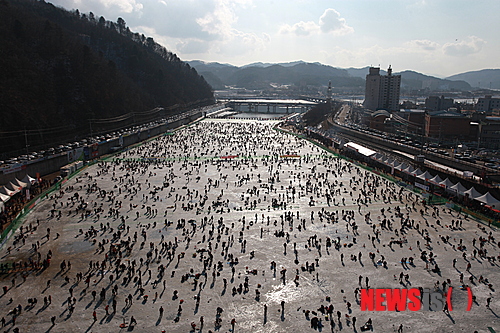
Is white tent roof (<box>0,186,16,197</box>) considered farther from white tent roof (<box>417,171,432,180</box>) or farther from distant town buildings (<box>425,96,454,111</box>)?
distant town buildings (<box>425,96,454,111</box>)

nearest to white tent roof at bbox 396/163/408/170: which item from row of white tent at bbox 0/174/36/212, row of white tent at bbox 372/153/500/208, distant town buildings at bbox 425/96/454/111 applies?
row of white tent at bbox 372/153/500/208

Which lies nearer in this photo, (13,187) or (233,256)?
(233,256)

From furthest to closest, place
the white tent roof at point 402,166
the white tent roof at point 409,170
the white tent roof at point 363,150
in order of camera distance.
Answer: the white tent roof at point 363,150
the white tent roof at point 402,166
the white tent roof at point 409,170

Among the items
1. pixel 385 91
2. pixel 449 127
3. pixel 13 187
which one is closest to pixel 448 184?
pixel 449 127

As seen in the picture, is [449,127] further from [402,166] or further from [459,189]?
[459,189]

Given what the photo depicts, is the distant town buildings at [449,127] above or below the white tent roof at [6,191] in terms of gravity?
above

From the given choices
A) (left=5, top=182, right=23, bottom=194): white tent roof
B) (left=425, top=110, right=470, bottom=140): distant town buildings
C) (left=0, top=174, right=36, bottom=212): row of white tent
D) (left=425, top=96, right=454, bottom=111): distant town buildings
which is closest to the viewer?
(left=0, top=174, right=36, bottom=212): row of white tent

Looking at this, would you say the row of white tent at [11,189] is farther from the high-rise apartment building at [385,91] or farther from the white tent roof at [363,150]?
the high-rise apartment building at [385,91]

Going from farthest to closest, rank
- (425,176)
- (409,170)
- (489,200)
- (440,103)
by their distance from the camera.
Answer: (440,103) < (409,170) < (425,176) < (489,200)

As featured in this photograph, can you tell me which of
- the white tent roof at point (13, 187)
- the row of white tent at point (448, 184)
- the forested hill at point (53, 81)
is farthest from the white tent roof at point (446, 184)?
the forested hill at point (53, 81)
